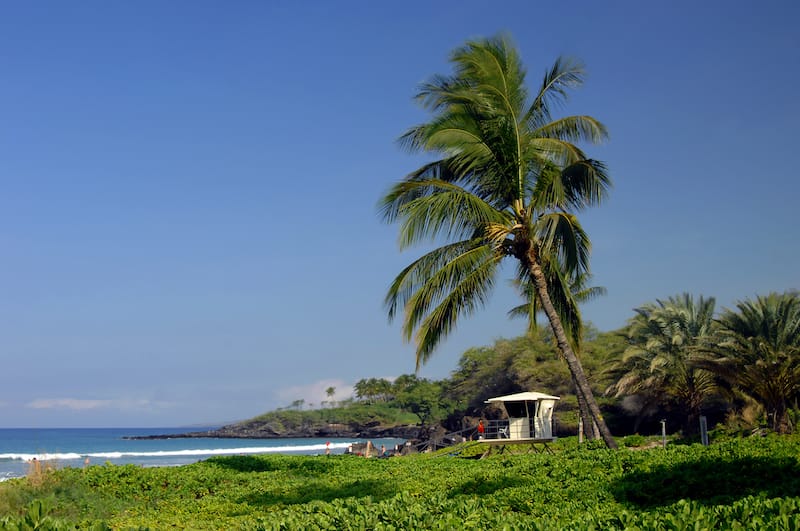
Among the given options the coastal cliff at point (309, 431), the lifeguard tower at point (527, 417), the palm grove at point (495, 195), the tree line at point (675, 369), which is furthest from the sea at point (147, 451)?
the palm grove at point (495, 195)

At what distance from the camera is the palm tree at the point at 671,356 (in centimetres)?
2966

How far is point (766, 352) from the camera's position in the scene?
20.7 m

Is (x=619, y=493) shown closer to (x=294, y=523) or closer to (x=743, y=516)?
(x=743, y=516)

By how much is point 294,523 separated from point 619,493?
492 centimetres

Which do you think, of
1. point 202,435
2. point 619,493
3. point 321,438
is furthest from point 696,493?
point 202,435

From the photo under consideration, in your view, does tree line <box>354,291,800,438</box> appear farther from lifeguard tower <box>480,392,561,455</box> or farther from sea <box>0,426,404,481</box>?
sea <box>0,426,404,481</box>

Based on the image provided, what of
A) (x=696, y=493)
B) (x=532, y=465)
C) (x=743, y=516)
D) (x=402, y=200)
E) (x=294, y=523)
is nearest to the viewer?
(x=743, y=516)

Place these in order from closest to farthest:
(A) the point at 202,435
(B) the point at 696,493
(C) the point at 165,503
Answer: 1. (B) the point at 696,493
2. (C) the point at 165,503
3. (A) the point at 202,435

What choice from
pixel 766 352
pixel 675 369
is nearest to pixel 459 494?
pixel 766 352

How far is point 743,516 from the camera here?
5488mm

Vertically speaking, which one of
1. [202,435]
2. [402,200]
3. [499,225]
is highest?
[402,200]

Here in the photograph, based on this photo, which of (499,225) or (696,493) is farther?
(499,225)

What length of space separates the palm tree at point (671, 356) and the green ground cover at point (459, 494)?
16788 millimetres

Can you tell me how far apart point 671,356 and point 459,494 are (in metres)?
22.6
